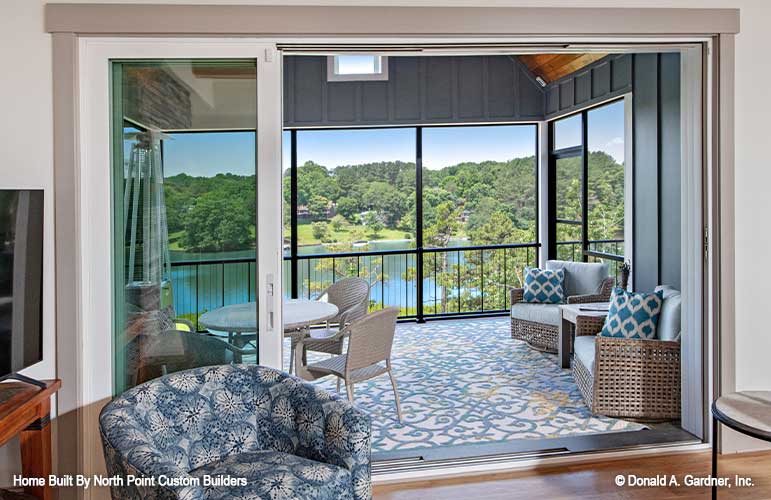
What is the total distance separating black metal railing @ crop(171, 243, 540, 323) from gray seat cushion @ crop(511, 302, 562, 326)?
1.64 meters

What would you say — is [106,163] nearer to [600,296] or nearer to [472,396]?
[472,396]

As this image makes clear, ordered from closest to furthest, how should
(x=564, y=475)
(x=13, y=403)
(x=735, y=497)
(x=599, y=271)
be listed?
(x=13, y=403) → (x=735, y=497) → (x=564, y=475) → (x=599, y=271)

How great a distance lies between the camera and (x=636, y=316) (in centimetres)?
408

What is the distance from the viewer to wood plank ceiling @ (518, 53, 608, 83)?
6.05 meters

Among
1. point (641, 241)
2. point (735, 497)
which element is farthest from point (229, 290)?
point (641, 241)

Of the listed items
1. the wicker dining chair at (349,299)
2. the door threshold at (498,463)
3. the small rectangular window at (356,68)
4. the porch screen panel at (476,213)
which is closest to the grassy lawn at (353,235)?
the porch screen panel at (476,213)

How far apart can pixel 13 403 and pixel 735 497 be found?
3120 millimetres

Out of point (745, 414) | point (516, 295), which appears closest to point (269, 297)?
point (745, 414)

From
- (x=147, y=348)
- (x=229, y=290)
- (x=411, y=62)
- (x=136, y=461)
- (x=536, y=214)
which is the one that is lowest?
(x=136, y=461)

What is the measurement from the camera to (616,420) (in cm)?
393

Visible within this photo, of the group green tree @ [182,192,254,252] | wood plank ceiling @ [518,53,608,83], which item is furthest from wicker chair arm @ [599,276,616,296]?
green tree @ [182,192,254,252]

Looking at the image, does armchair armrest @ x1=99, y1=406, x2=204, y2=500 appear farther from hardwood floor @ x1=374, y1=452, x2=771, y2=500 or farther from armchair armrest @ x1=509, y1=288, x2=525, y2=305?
armchair armrest @ x1=509, y1=288, x2=525, y2=305

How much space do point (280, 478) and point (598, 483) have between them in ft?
5.51

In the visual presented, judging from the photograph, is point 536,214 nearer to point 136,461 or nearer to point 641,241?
point 641,241
